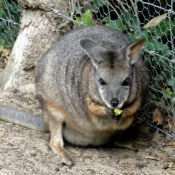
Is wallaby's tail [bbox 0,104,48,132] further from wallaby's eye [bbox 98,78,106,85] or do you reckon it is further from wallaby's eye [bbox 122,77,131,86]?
wallaby's eye [bbox 122,77,131,86]

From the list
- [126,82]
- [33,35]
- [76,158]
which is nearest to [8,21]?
[33,35]

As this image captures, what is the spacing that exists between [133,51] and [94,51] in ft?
1.18

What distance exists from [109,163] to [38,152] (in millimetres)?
710

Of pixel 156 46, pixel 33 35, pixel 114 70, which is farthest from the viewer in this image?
pixel 33 35

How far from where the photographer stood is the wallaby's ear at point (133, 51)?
183 inches

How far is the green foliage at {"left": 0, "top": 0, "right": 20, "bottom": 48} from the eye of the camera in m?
7.54

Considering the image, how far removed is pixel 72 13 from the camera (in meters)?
6.25

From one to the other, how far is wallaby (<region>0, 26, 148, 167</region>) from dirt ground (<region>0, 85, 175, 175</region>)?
10 centimetres

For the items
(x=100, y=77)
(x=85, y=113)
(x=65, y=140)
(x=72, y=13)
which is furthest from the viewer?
(x=72, y=13)

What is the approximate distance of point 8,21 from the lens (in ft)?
24.2

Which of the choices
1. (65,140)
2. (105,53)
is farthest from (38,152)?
(105,53)

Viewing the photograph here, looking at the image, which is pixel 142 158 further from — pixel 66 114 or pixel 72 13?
pixel 72 13

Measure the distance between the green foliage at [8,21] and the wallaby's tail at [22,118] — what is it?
2.07 metres

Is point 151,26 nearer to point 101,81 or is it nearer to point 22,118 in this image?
point 101,81
